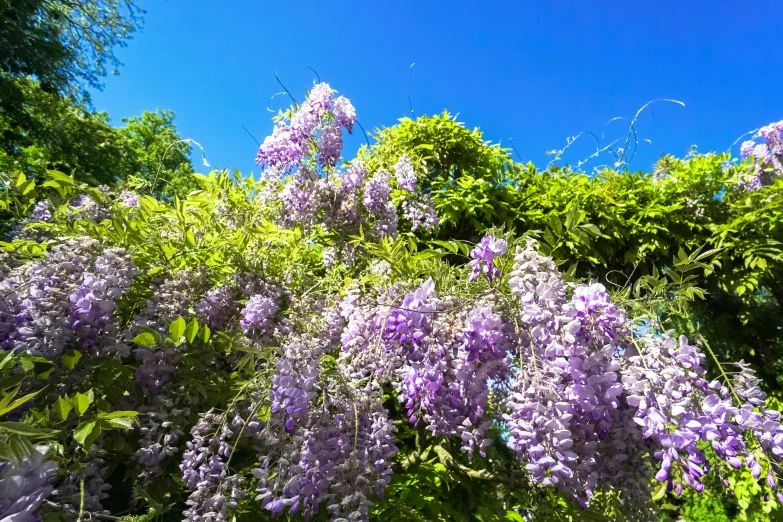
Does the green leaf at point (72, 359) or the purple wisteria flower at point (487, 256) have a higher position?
the purple wisteria flower at point (487, 256)

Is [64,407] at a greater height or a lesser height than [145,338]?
lesser

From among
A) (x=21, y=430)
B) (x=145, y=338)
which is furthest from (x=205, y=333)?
(x=21, y=430)

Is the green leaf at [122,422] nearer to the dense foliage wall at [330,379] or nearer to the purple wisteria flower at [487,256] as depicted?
the dense foliage wall at [330,379]

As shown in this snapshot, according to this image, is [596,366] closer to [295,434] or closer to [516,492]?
A: [295,434]

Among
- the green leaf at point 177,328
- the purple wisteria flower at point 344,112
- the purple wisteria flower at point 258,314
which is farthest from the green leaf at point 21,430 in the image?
the purple wisteria flower at point 344,112

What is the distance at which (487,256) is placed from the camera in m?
1.59

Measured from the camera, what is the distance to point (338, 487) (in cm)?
132

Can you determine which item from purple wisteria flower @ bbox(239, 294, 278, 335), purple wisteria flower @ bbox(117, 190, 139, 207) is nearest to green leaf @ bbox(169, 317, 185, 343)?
purple wisteria flower @ bbox(239, 294, 278, 335)

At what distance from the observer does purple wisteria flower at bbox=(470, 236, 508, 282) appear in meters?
1.55

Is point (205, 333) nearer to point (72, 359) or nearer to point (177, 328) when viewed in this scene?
point (177, 328)

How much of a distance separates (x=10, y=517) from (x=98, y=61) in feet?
43.3

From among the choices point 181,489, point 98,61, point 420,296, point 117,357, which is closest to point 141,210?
point 117,357

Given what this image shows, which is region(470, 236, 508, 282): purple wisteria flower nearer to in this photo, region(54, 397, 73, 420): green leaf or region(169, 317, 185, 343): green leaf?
region(169, 317, 185, 343): green leaf

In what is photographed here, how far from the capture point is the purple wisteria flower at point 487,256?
155 cm
